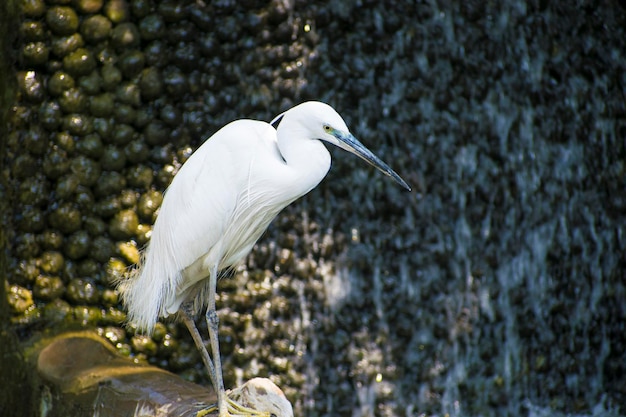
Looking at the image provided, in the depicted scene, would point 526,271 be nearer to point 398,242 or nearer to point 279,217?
point 398,242

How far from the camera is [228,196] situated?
2.43 meters

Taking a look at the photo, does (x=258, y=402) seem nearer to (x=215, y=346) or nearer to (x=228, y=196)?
(x=215, y=346)

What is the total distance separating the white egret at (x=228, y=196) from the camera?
2.31m

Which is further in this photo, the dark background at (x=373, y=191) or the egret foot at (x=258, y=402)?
the dark background at (x=373, y=191)

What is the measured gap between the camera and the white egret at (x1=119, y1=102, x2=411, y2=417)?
91.1 inches

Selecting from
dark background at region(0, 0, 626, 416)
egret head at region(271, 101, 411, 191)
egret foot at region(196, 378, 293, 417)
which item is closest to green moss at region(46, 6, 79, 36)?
dark background at region(0, 0, 626, 416)

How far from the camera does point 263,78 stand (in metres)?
3.63

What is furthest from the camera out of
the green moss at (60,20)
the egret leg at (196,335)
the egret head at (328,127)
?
the green moss at (60,20)

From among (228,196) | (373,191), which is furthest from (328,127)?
(373,191)

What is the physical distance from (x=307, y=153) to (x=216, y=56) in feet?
4.63

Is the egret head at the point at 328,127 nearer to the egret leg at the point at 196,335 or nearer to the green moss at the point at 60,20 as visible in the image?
the egret leg at the point at 196,335

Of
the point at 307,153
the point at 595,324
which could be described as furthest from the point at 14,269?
the point at 595,324

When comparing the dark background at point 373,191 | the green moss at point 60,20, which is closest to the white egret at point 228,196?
the dark background at point 373,191

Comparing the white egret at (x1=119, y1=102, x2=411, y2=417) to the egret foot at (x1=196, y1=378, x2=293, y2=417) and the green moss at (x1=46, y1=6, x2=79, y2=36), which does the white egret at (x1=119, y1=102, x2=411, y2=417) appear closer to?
the egret foot at (x1=196, y1=378, x2=293, y2=417)
